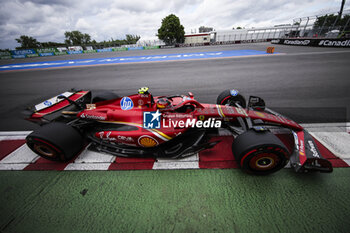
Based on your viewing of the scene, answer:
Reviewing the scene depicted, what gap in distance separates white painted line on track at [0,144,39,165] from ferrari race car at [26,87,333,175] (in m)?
0.39

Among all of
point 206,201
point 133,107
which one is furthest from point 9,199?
point 206,201

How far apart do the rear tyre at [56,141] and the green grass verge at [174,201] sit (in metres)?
0.35

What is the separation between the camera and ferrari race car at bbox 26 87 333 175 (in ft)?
6.68

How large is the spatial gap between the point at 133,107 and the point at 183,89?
Answer: 3.40 meters

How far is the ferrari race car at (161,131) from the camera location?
2.04 m

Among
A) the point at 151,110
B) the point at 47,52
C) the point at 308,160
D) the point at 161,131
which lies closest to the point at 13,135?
the point at 151,110

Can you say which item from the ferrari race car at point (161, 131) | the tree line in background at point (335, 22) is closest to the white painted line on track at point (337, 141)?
the ferrari race car at point (161, 131)

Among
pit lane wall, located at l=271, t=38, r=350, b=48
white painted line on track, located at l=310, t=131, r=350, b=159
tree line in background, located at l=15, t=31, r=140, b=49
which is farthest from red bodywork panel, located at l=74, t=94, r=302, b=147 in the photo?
tree line in background, located at l=15, t=31, r=140, b=49

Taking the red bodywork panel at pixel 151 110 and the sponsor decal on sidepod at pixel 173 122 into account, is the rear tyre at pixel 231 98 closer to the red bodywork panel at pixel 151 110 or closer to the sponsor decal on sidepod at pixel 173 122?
the red bodywork panel at pixel 151 110

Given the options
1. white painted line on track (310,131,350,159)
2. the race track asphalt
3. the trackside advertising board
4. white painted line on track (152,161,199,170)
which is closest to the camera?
white painted line on track (152,161,199,170)

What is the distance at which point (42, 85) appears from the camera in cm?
770

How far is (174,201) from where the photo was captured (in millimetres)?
1922

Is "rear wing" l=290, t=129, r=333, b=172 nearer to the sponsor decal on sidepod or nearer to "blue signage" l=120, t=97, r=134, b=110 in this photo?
the sponsor decal on sidepod

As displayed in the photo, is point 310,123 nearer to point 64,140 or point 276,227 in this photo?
point 276,227
